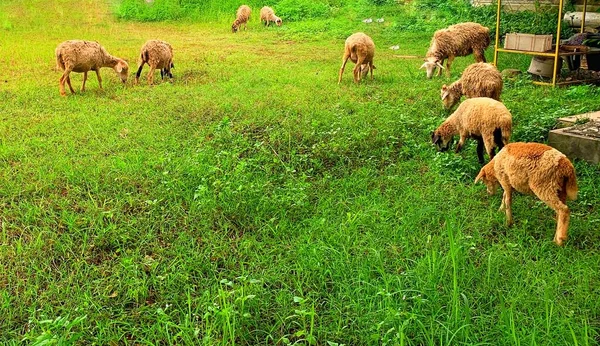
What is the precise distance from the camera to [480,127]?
567 cm

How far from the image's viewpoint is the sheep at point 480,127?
18.0ft

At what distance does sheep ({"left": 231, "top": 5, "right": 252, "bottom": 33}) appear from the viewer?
752 inches

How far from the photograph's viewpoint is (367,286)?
358cm

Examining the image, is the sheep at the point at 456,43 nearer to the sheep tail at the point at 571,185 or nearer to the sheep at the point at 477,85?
the sheep at the point at 477,85

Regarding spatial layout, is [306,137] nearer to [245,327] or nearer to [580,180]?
[580,180]

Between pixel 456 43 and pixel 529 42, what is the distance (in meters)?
1.68

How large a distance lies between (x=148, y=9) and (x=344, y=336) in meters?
19.1

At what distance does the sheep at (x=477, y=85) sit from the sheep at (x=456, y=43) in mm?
2900

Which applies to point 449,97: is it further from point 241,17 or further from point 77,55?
point 241,17

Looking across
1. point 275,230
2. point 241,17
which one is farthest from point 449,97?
point 241,17

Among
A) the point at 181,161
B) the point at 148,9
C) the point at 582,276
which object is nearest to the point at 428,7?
the point at 148,9

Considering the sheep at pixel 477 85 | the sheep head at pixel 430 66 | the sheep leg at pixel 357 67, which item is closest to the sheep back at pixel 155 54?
the sheep leg at pixel 357 67

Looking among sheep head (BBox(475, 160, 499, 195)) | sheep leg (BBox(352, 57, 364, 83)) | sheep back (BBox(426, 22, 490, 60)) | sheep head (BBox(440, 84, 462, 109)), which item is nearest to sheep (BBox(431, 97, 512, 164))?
sheep head (BBox(475, 160, 499, 195))

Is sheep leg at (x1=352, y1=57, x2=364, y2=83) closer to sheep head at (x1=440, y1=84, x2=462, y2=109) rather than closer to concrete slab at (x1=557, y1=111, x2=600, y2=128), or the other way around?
sheep head at (x1=440, y1=84, x2=462, y2=109)
